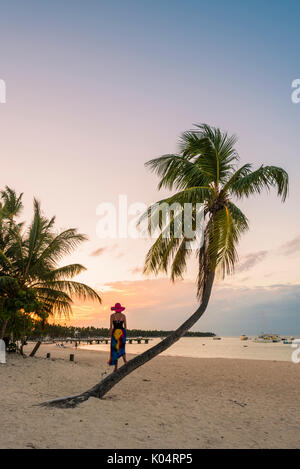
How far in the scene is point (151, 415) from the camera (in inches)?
352

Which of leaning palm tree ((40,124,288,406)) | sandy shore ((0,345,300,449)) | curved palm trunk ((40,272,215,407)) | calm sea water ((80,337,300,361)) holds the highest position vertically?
leaning palm tree ((40,124,288,406))

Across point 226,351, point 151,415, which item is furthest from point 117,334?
point 226,351

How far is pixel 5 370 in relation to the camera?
48.2ft

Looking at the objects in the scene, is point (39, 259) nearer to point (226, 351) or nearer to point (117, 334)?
point (117, 334)

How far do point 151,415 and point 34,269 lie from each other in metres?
11.3

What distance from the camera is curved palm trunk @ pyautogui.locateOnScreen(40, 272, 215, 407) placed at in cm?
918

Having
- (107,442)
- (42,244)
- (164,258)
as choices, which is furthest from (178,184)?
(42,244)

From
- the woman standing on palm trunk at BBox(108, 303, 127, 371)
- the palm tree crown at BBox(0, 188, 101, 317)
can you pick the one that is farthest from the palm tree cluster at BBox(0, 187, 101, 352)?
the woman standing on palm trunk at BBox(108, 303, 127, 371)

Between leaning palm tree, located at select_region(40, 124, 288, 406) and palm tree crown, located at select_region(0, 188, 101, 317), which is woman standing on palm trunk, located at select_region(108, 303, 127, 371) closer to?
leaning palm tree, located at select_region(40, 124, 288, 406)

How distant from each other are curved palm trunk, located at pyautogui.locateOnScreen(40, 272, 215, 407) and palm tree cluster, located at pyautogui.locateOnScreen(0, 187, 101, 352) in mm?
8022

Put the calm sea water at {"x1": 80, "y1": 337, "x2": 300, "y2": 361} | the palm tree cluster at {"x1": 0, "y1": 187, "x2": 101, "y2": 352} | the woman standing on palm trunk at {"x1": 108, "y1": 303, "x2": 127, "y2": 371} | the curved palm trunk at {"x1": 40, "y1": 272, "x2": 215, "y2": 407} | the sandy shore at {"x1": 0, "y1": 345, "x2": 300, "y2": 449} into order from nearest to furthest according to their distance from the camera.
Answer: the sandy shore at {"x1": 0, "y1": 345, "x2": 300, "y2": 449}, the curved palm trunk at {"x1": 40, "y1": 272, "x2": 215, "y2": 407}, the woman standing on palm trunk at {"x1": 108, "y1": 303, "x2": 127, "y2": 371}, the palm tree cluster at {"x1": 0, "y1": 187, "x2": 101, "y2": 352}, the calm sea water at {"x1": 80, "y1": 337, "x2": 300, "y2": 361}

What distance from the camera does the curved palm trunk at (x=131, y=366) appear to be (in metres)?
9.18

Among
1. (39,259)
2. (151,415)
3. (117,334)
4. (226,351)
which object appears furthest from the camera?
(226,351)
